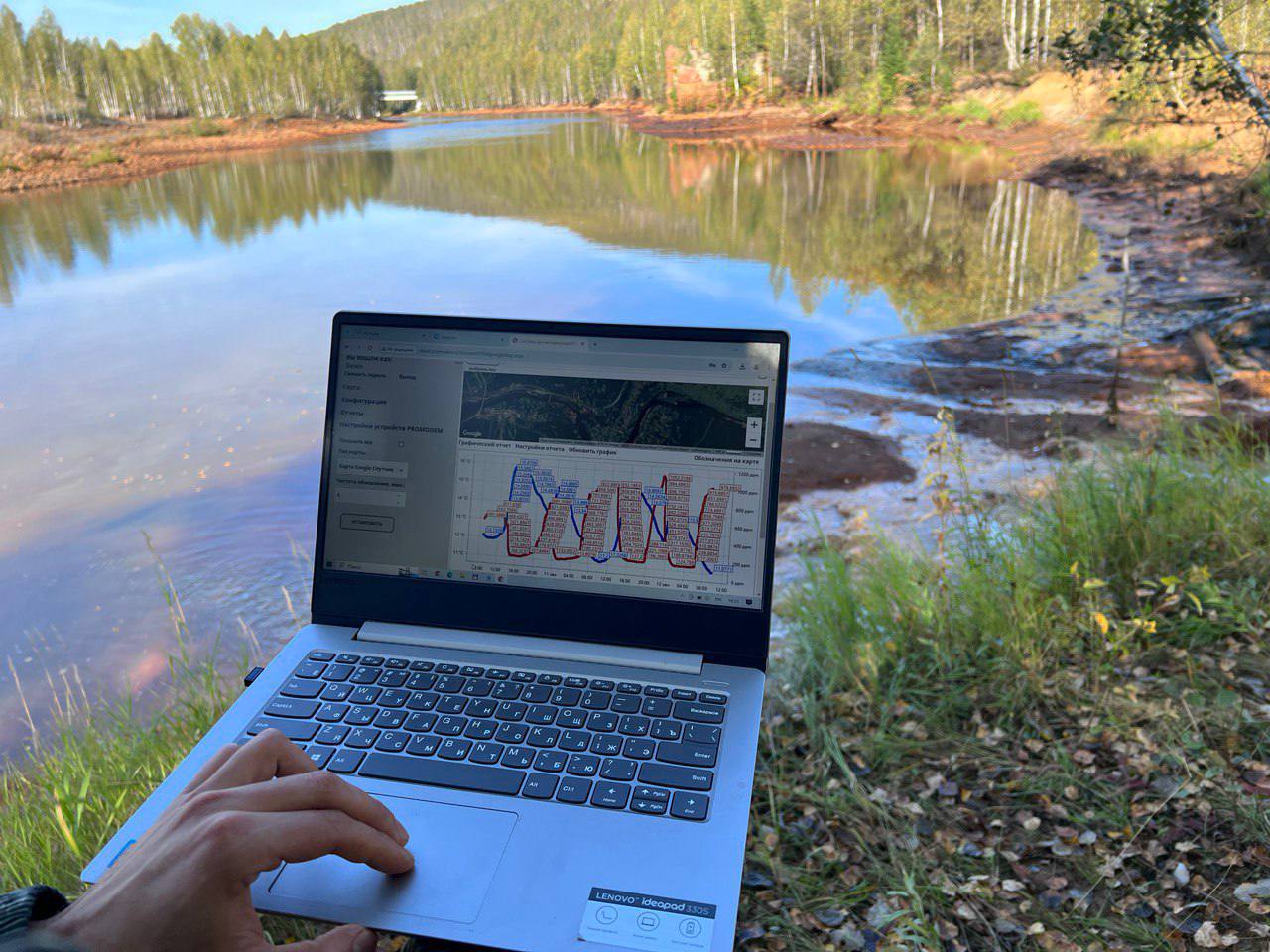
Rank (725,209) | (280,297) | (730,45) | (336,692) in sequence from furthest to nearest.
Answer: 1. (730,45)
2. (725,209)
3. (280,297)
4. (336,692)

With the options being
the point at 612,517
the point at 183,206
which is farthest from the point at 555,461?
the point at 183,206

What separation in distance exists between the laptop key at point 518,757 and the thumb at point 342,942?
29 cm

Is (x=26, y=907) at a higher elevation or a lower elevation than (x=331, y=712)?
higher

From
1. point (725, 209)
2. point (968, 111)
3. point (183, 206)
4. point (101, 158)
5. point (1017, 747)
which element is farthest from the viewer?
point (101, 158)

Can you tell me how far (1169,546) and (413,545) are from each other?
2502 millimetres

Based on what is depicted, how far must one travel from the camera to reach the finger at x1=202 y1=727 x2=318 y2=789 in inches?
34.8

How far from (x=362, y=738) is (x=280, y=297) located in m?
12.8

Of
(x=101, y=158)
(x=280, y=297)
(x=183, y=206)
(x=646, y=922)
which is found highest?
(x=101, y=158)

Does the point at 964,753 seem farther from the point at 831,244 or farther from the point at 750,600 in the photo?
the point at 831,244

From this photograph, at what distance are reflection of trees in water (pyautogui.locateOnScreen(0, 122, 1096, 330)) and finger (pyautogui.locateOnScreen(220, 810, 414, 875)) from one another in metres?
9.51

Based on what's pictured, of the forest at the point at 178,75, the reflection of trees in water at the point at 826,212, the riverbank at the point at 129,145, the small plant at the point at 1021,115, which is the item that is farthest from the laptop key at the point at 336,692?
the forest at the point at 178,75

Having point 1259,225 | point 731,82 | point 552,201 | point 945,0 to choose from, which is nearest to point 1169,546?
point 1259,225

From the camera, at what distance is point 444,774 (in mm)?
1124

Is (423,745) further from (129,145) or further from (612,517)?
(129,145)
